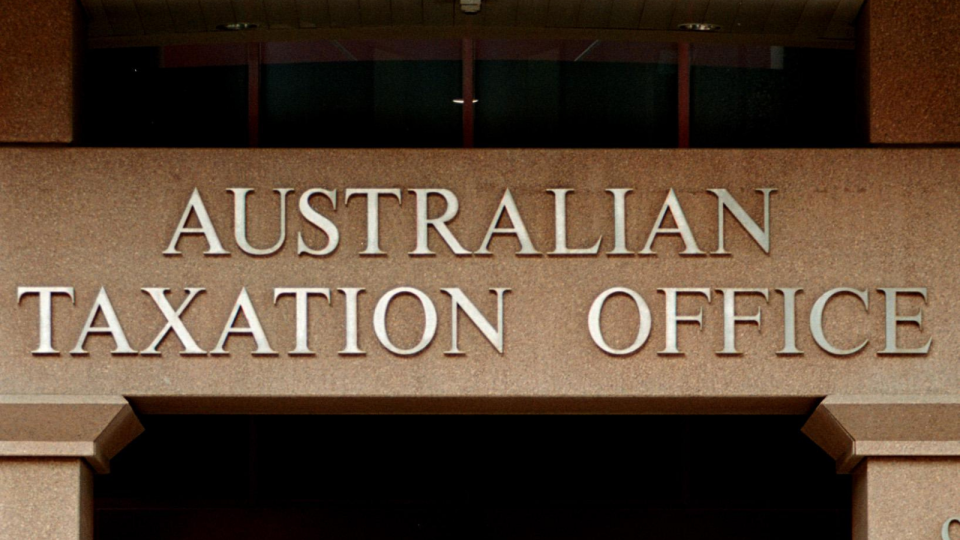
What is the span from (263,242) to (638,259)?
8.28 ft

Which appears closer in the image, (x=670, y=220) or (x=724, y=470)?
(x=670, y=220)

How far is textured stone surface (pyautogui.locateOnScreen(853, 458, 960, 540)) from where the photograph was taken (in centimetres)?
903

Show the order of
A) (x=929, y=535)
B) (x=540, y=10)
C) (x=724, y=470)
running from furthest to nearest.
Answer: (x=724, y=470) → (x=540, y=10) → (x=929, y=535)

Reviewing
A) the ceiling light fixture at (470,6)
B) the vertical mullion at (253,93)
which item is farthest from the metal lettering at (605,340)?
the vertical mullion at (253,93)

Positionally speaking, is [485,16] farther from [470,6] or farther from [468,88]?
[468,88]

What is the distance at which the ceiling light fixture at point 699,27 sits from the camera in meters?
9.98

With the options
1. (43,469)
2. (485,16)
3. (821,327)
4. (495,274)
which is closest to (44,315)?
(43,469)

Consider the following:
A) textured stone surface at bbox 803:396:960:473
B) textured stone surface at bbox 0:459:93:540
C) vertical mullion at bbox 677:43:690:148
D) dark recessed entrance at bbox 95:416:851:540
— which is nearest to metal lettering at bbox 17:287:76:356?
textured stone surface at bbox 0:459:93:540

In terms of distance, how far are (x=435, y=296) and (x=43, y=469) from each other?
2786mm

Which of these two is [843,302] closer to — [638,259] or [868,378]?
[868,378]

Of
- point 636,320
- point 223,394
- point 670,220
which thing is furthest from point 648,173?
point 223,394

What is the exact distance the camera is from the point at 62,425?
9047 mm

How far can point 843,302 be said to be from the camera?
366 inches

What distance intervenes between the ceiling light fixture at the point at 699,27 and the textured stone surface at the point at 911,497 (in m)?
3.24
